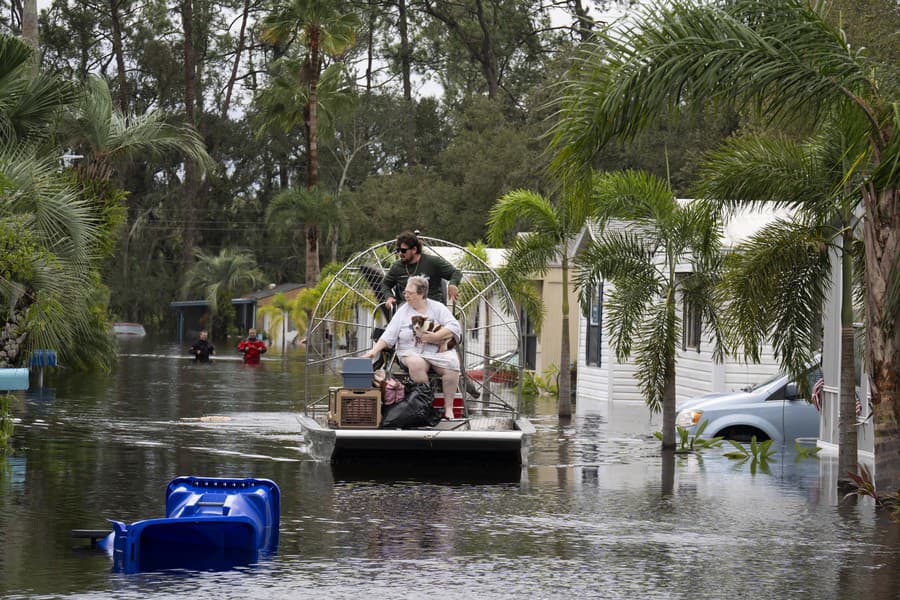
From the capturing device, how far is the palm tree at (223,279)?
87600mm

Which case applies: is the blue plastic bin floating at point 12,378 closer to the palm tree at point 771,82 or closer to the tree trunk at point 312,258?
the palm tree at point 771,82

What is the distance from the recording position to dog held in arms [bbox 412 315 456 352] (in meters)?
15.7

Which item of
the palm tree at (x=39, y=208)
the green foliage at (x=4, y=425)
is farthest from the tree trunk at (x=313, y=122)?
the green foliage at (x=4, y=425)

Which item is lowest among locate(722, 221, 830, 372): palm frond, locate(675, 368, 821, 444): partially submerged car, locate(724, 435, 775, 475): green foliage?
locate(724, 435, 775, 475): green foliage

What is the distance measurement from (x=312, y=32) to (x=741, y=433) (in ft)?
117

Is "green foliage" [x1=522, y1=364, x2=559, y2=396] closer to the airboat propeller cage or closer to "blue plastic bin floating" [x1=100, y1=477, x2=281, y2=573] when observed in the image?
the airboat propeller cage

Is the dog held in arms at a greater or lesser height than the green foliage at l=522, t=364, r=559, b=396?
greater

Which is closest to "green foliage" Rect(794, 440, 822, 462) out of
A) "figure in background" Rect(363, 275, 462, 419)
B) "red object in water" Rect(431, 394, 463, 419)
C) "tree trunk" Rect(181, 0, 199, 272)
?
"red object in water" Rect(431, 394, 463, 419)

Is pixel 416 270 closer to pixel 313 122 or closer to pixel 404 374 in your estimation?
pixel 404 374

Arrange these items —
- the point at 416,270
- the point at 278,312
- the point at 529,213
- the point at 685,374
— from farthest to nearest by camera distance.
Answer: the point at 278,312
the point at 685,374
the point at 529,213
the point at 416,270

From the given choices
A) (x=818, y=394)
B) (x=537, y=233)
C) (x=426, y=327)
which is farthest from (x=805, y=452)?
(x=537, y=233)

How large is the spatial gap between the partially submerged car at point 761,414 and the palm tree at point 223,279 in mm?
69996

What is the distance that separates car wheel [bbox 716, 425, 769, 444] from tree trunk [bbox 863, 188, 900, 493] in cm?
636

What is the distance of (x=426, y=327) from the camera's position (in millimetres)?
15711
